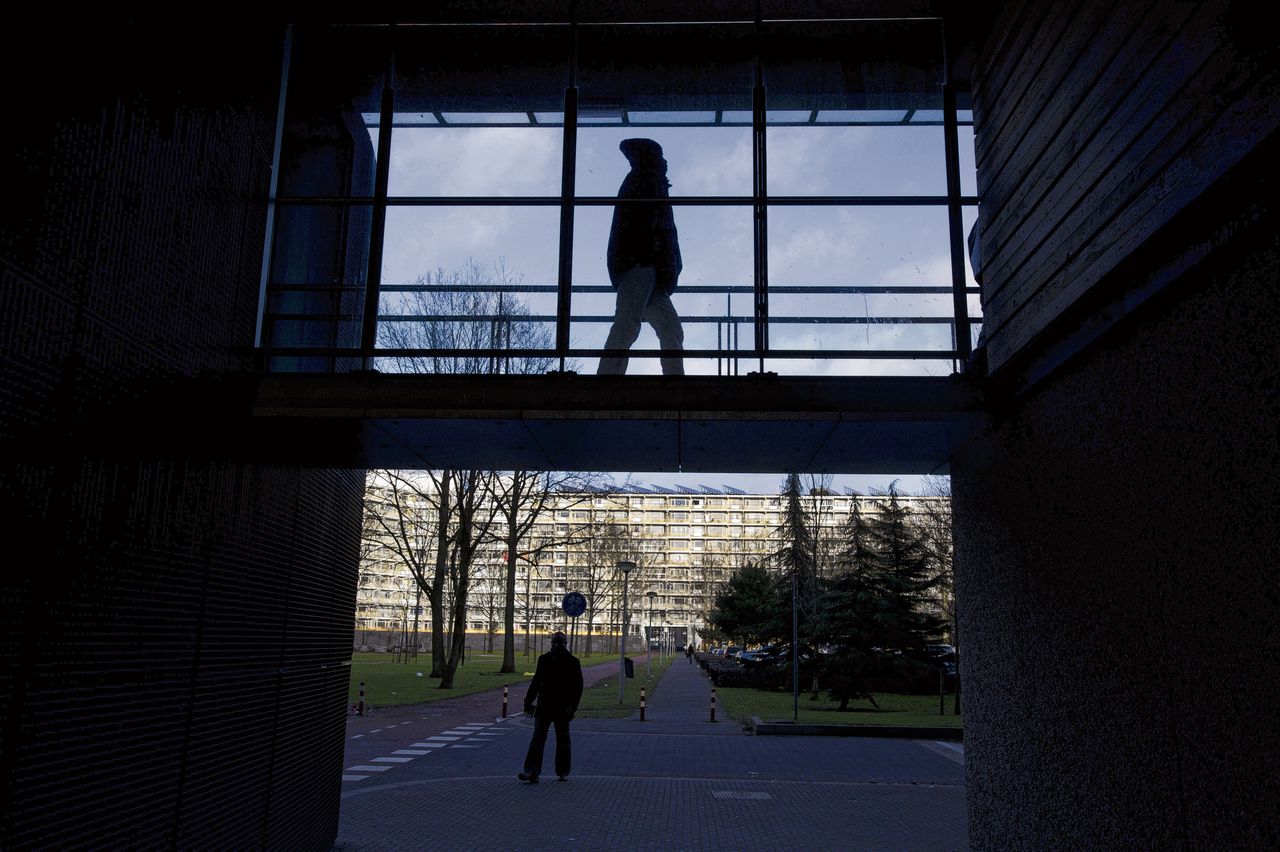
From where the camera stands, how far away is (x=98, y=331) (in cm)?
440

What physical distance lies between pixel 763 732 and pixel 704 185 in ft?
47.4

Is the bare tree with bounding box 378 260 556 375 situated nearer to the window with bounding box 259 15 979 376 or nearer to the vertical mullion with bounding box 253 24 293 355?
the window with bounding box 259 15 979 376

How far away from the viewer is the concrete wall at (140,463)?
3.87 metres

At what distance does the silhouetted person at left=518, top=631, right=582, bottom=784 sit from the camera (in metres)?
11.7

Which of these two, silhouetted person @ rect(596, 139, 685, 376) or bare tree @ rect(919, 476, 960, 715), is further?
bare tree @ rect(919, 476, 960, 715)

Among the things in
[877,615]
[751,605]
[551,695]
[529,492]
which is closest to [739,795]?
[551,695]

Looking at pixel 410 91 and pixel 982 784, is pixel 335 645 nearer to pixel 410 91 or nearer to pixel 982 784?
pixel 410 91

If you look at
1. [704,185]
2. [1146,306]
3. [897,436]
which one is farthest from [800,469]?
[1146,306]

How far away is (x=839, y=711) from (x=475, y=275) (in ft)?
65.8

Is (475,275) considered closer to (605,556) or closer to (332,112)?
(332,112)

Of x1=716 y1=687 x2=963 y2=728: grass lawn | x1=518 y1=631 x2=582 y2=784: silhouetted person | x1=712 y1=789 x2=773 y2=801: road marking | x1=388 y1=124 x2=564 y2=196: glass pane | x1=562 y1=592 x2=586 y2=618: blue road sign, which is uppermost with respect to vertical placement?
x1=388 y1=124 x2=564 y2=196: glass pane

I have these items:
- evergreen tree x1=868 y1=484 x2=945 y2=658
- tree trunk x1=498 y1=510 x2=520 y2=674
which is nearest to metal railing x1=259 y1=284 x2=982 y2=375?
evergreen tree x1=868 y1=484 x2=945 y2=658

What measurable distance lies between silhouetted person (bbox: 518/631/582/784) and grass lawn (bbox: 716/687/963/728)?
362 inches

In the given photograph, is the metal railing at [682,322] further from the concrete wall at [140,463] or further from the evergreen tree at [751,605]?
the evergreen tree at [751,605]
